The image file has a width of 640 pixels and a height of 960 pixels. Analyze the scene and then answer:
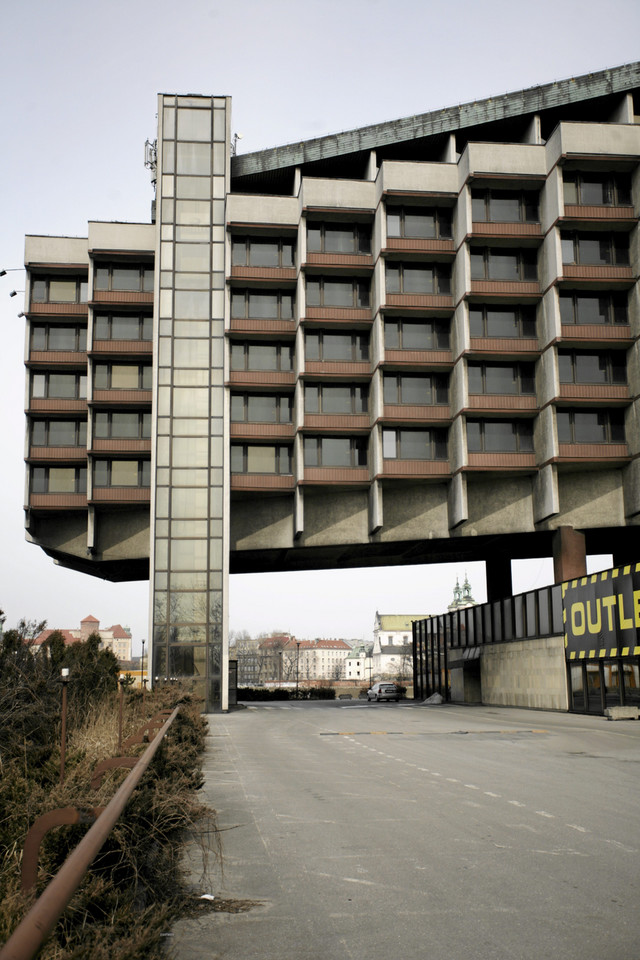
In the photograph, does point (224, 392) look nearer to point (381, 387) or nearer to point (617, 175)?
point (381, 387)

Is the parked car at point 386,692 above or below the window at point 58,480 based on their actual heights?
below

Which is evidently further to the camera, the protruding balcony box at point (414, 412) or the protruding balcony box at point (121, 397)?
the protruding balcony box at point (121, 397)

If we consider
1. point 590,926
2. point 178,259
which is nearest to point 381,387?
point 178,259

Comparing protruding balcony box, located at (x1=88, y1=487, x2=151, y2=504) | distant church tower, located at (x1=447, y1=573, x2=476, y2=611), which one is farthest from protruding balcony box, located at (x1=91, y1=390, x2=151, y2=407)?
distant church tower, located at (x1=447, y1=573, x2=476, y2=611)

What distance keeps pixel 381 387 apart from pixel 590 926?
42367mm

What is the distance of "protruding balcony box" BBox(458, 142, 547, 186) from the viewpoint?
47750 millimetres

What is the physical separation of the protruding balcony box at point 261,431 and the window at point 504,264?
12.8 m

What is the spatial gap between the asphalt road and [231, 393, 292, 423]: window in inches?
1266

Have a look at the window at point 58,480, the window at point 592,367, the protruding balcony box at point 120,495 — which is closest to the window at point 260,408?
the protruding balcony box at point 120,495

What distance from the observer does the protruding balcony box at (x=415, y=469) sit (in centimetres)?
4747

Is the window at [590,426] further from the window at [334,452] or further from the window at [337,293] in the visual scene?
the window at [337,293]

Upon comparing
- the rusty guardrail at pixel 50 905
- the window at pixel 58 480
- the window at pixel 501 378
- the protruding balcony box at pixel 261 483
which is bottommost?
the rusty guardrail at pixel 50 905

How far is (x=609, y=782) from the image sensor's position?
14422 millimetres

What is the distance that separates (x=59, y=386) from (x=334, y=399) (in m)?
15.5
